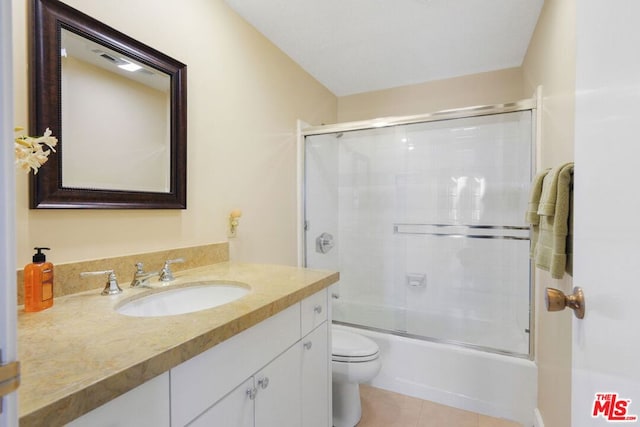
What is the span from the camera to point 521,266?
204 centimetres

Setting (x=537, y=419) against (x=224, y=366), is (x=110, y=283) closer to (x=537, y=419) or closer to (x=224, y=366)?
(x=224, y=366)

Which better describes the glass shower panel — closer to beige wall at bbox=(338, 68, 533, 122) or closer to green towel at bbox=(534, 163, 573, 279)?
beige wall at bbox=(338, 68, 533, 122)

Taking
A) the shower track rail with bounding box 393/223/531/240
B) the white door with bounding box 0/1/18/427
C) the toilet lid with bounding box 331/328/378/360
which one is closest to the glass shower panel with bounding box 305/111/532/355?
the shower track rail with bounding box 393/223/531/240

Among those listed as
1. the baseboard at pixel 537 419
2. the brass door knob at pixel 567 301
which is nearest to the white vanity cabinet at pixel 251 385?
the brass door knob at pixel 567 301

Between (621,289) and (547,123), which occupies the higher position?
(547,123)

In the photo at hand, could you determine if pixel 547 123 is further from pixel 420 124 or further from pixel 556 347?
pixel 556 347

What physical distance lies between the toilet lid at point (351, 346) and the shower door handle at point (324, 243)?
0.83 m

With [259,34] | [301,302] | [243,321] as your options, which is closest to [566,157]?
[301,302]

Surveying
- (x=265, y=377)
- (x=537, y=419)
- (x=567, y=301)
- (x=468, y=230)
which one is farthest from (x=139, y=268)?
(x=468, y=230)

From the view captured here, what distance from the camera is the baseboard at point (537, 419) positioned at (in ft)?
5.20

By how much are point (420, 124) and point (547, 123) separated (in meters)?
0.81

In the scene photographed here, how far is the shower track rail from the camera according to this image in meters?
2.21

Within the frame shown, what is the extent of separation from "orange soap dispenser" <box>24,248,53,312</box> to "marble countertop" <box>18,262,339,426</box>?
3 centimetres

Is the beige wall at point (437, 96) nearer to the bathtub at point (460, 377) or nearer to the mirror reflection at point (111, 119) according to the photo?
the bathtub at point (460, 377)
